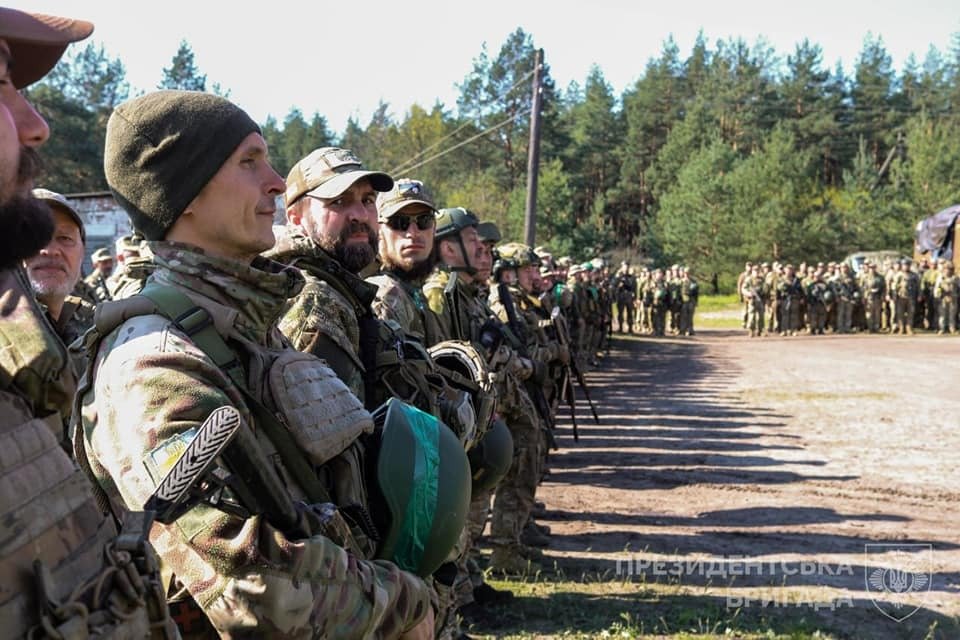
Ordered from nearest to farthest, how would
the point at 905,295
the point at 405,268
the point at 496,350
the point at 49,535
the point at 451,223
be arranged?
the point at 49,535, the point at 405,268, the point at 496,350, the point at 451,223, the point at 905,295

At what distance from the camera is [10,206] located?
1306 millimetres

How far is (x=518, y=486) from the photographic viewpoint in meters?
6.04

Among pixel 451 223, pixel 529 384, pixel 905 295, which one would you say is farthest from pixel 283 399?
pixel 905 295

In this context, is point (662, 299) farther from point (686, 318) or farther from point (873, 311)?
point (873, 311)

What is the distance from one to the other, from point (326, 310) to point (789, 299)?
25.5 meters

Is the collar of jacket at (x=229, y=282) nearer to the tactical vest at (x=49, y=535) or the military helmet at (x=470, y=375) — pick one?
the tactical vest at (x=49, y=535)

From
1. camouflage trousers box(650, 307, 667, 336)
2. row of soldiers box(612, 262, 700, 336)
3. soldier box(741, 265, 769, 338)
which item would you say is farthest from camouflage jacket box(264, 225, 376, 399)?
soldier box(741, 265, 769, 338)

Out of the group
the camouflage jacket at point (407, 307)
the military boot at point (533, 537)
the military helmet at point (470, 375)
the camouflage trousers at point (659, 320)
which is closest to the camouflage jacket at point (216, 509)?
the military helmet at point (470, 375)

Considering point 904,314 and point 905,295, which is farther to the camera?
point 904,314

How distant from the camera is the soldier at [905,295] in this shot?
83.3ft

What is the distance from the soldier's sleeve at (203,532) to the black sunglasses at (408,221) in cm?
266

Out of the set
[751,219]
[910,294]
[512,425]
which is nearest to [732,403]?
[512,425]

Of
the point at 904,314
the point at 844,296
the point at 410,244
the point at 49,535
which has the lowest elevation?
the point at 904,314

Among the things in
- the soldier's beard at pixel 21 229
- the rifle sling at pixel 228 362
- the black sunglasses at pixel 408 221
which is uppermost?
the black sunglasses at pixel 408 221
